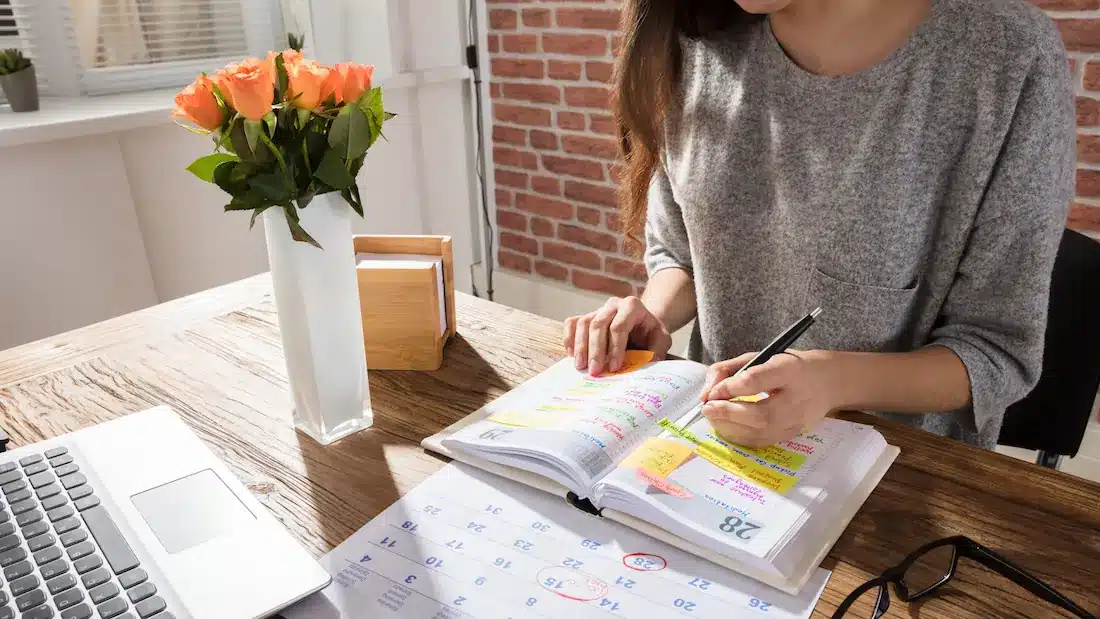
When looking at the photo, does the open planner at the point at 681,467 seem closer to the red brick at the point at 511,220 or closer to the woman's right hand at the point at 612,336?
the woman's right hand at the point at 612,336

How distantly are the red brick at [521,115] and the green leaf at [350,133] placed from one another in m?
1.77

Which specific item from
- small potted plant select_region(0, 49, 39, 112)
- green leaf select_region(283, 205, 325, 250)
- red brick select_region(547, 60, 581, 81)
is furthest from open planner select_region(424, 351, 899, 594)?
red brick select_region(547, 60, 581, 81)

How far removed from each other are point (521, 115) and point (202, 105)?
1.90 meters

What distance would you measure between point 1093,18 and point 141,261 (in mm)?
2106

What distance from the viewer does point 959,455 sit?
717mm

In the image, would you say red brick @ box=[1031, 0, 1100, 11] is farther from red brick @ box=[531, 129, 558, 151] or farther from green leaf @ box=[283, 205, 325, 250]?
green leaf @ box=[283, 205, 325, 250]

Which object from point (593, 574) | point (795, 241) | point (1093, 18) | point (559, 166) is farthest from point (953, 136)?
point (559, 166)

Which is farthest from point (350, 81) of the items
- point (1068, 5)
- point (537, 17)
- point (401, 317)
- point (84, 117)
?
point (537, 17)

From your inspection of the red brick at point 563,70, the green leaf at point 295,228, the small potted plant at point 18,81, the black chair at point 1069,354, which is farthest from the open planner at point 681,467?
the red brick at point 563,70

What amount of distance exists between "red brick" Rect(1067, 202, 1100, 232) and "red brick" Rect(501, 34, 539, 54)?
4.82 feet

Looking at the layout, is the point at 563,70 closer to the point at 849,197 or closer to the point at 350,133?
the point at 849,197

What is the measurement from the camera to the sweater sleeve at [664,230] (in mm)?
1167

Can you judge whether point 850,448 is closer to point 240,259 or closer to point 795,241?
point 795,241

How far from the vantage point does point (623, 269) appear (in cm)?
240
